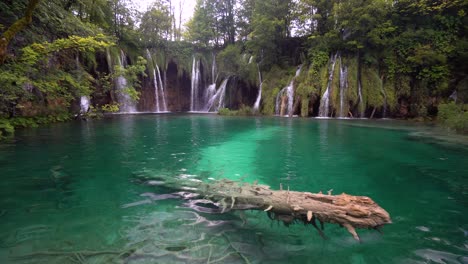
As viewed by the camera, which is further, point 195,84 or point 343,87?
point 195,84

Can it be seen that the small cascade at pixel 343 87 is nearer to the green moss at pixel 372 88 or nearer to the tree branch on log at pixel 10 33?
the green moss at pixel 372 88

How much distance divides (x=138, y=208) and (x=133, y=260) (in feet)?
4.09

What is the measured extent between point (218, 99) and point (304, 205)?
24663 millimetres

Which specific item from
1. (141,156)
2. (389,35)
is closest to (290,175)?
(141,156)

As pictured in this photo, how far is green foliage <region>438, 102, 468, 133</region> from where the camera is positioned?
10664mm

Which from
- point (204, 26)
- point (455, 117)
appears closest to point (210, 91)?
point (204, 26)

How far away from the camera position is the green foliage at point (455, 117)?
1066cm

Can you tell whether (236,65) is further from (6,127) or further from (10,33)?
(10,33)

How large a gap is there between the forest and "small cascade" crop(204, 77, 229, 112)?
12 centimetres

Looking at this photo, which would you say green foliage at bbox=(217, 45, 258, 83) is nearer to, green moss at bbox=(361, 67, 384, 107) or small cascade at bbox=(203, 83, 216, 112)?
small cascade at bbox=(203, 83, 216, 112)

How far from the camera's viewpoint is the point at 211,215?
349 cm

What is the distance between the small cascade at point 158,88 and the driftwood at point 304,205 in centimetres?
2495

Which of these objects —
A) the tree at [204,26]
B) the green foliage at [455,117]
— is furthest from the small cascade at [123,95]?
the green foliage at [455,117]

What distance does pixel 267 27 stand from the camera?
910 inches
